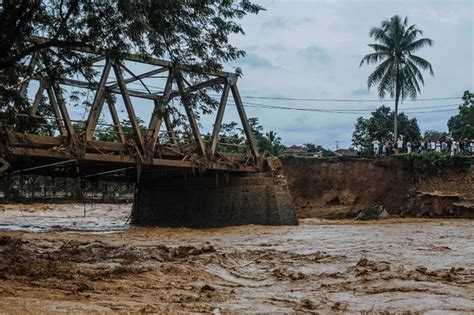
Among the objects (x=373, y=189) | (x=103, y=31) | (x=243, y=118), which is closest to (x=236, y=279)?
(x=103, y=31)

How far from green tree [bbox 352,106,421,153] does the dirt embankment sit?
68.0ft

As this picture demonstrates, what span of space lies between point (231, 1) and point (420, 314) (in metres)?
6.38

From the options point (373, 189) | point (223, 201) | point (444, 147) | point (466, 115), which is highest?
point (466, 115)

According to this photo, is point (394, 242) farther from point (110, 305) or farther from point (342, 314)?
point (110, 305)

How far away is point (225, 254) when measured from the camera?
40.3ft

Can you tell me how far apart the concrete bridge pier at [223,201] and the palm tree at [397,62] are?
76.4 ft

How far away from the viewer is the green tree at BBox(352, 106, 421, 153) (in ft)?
191

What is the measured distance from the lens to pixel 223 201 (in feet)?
79.0

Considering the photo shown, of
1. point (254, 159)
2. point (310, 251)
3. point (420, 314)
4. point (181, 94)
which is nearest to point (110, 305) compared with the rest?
point (420, 314)

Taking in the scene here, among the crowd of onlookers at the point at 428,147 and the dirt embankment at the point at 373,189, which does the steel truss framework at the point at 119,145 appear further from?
the crowd of onlookers at the point at 428,147

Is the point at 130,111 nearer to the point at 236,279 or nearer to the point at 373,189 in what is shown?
the point at 236,279

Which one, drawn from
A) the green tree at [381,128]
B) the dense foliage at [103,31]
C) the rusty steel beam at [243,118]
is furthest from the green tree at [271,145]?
the dense foliage at [103,31]

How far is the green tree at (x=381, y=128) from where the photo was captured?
58.3 metres

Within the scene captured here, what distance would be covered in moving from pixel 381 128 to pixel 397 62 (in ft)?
55.6
